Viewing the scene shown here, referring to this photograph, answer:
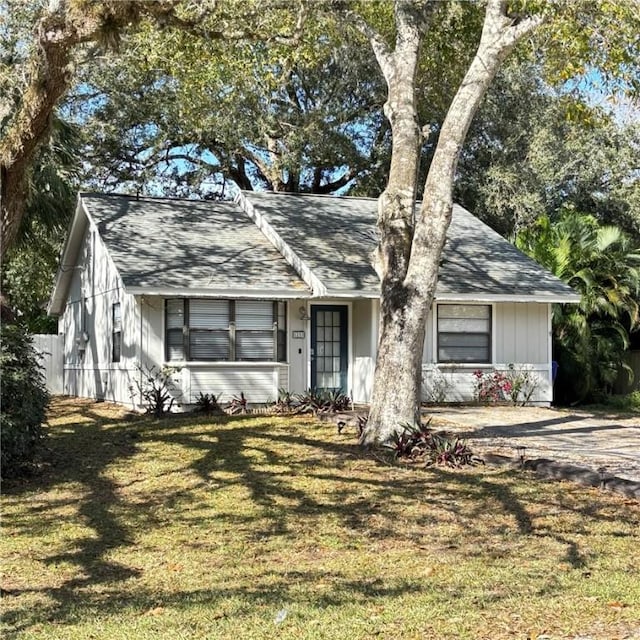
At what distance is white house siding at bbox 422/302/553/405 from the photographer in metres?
18.5

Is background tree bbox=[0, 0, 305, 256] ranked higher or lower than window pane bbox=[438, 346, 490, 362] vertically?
higher

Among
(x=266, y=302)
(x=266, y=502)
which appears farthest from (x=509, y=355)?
(x=266, y=502)

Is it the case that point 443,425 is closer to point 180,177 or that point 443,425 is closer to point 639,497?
point 639,497

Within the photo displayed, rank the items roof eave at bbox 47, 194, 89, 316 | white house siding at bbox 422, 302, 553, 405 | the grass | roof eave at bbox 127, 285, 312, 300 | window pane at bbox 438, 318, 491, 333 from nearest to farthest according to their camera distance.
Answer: the grass → roof eave at bbox 127, 285, 312, 300 → white house siding at bbox 422, 302, 553, 405 → window pane at bbox 438, 318, 491, 333 → roof eave at bbox 47, 194, 89, 316

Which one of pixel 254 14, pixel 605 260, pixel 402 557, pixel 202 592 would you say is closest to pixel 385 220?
pixel 254 14

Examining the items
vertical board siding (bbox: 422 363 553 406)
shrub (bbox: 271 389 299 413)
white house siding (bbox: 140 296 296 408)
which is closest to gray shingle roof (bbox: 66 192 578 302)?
white house siding (bbox: 140 296 296 408)

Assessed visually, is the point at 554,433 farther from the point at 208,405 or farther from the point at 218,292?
the point at 218,292

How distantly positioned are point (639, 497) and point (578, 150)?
20.1 m

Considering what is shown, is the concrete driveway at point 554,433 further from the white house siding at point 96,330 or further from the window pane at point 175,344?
the white house siding at point 96,330

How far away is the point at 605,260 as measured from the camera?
21094mm

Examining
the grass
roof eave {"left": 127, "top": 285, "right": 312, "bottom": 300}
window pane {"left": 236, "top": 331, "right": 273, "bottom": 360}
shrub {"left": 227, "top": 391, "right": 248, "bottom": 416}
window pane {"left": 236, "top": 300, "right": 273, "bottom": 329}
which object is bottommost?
the grass

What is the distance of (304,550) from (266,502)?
1.73m

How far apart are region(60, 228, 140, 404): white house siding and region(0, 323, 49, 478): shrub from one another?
6.39m

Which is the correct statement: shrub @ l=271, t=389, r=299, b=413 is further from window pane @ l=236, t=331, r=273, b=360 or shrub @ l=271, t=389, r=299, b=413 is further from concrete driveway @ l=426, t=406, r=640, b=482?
concrete driveway @ l=426, t=406, r=640, b=482
